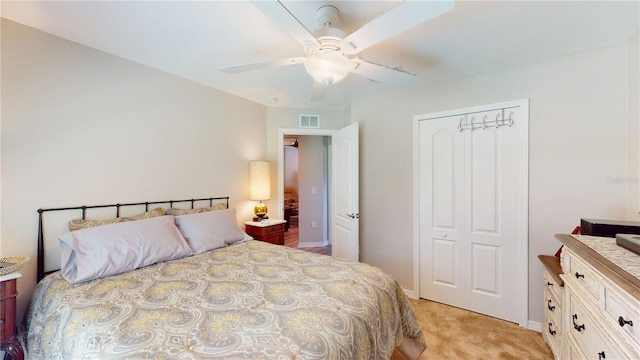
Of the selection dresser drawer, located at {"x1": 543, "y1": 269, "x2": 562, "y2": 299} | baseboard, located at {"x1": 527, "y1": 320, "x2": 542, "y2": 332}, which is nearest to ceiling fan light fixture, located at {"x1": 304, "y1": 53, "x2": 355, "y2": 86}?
dresser drawer, located at {"x1": 543, "y1": 269, "x2": 562, "y2": 299}

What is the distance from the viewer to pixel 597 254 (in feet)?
4.03

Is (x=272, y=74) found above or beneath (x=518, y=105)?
above

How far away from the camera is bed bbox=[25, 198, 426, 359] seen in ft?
3.39

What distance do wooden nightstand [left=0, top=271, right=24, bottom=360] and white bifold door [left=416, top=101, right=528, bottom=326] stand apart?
3.20 metres

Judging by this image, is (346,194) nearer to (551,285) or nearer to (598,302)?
(551,285)

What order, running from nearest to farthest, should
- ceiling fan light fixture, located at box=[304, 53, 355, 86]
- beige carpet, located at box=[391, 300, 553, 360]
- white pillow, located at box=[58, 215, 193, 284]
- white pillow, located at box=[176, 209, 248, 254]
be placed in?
ceiling fan light fixture, located at box=[304, 53, 355, 86] < white pillow, located at box=[58, 215, 193, 284] < beige carpet, located at box=[391, 300, 553, 360] < white pillow, located at box=[176, 209, 248, 254]

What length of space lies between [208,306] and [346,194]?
2.23 m

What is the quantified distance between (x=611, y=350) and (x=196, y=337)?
1.69m

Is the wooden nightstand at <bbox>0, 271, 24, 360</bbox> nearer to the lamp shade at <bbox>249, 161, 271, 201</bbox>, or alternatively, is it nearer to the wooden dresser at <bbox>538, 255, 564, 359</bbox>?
the lamp shade at <bbox>249, 161, 271, 201</bbox>

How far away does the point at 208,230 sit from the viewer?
2.36 m

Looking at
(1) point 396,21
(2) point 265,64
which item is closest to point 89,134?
(2) point 265,64

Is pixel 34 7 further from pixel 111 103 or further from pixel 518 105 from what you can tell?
pixel 518 105

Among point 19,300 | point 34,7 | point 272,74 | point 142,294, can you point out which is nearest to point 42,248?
point 19,300

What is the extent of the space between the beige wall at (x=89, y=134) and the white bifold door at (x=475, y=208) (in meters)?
2.46
